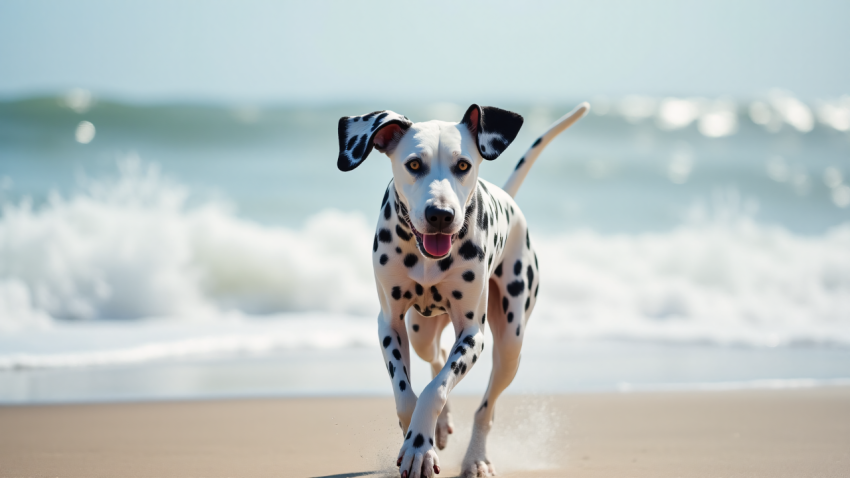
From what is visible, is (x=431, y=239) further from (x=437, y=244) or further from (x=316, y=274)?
(x=316, y=274)

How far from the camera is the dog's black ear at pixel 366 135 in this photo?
13.2ft

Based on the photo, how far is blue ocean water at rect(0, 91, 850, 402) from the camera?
8828 mm

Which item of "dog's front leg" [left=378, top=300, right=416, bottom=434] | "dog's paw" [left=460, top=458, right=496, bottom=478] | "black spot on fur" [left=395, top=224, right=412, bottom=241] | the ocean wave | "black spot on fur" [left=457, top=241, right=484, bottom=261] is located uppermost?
"black spot on fur" [left=395, top=224, right=412, bottom=241]

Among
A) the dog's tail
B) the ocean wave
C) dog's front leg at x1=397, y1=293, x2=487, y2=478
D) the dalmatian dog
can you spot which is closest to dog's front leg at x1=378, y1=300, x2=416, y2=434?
the dalmatian dog

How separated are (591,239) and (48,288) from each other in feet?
29.6

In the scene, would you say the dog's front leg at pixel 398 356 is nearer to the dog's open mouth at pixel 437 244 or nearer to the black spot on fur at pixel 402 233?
the black spot on fur at pixel 402 233

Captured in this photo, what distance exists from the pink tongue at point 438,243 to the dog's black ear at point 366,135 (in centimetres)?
49

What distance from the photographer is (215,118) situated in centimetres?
1980

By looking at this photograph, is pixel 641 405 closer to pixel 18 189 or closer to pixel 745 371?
pixel 745 371

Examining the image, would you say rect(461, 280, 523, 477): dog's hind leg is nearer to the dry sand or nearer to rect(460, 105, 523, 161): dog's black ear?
the dry sand

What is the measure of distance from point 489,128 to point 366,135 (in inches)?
23.6

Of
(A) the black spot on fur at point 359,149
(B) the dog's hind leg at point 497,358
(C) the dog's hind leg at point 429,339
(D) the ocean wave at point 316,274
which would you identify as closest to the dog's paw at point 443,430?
(C) the dog's hind leg at point 429,339

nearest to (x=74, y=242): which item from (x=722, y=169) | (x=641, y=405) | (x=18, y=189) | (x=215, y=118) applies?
(x=18, y=189)

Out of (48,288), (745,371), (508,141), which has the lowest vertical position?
(48,288)
